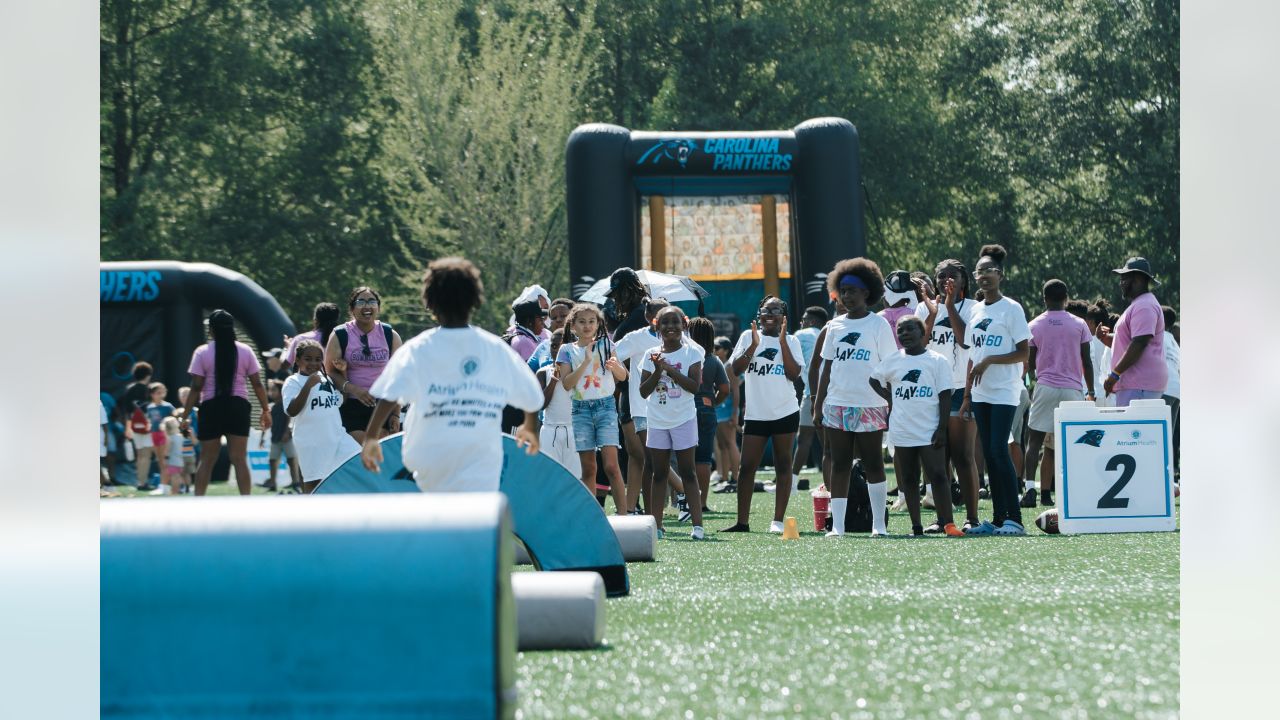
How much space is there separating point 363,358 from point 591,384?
5.02ft

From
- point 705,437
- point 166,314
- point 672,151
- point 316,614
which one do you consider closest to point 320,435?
point 705,437

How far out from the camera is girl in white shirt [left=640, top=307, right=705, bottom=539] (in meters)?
10.5

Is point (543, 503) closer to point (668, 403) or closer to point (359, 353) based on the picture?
point (668, 403)

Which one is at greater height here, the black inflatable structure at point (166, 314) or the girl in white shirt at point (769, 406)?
the black inflatable structure at point (166, 314)

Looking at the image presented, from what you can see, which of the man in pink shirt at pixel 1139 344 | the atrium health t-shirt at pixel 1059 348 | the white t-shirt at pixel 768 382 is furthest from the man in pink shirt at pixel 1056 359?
the white t-shirt at pixel 768 382

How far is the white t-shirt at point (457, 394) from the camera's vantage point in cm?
607

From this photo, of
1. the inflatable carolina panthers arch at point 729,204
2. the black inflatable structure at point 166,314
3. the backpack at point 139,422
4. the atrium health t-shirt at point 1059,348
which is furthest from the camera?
the black inflatable structure at point 166,314

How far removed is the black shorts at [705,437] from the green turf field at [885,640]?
342 cm

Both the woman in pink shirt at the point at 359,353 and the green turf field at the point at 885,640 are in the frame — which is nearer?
the green turf field at the point at 885,640

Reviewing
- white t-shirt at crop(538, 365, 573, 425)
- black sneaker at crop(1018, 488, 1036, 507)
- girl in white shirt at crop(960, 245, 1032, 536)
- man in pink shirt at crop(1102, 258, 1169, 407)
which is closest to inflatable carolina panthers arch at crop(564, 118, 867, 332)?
black sneaker at crop(1018, 488, 1036, 507)

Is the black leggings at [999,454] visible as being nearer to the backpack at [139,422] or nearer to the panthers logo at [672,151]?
the panthers logo at [672,151]

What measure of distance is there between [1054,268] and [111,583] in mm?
32973
